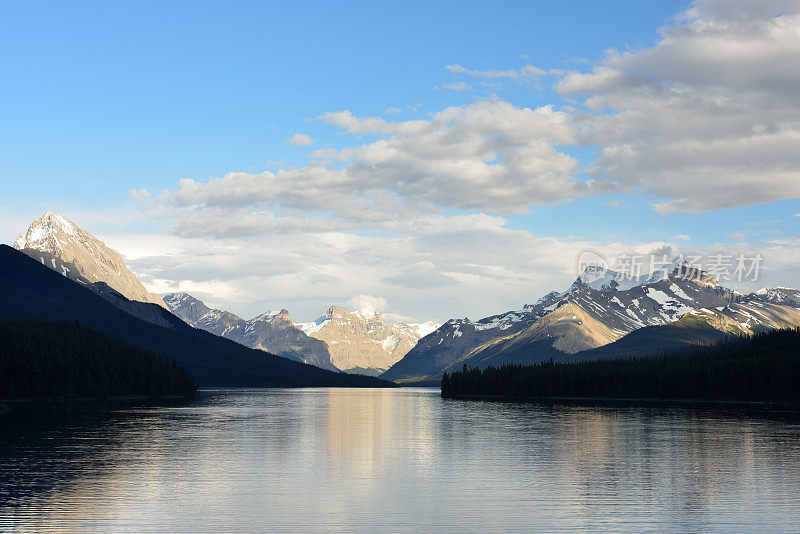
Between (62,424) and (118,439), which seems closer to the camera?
(118,439)

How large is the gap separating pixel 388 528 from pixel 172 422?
113m

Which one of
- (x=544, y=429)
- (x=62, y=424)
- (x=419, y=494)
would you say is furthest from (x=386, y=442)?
(x=62, y=424)

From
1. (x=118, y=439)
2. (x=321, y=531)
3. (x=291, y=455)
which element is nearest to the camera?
(x=321, y=531)

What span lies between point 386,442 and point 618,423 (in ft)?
195

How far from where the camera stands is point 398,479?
78500 millimetres

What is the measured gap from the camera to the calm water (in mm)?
55781

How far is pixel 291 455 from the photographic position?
3890 inches

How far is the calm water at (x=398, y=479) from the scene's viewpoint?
5578 centimetres

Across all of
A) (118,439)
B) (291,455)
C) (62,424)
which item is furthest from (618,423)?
(62,424)

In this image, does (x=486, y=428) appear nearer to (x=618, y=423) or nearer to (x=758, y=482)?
(x=618, y=423)

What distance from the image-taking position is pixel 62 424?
147500mm

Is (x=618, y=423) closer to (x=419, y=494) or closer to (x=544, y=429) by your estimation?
(x=544, y=429)

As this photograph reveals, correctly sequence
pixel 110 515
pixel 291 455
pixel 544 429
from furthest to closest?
pixel 544 429
pixel 291 455
pixel 110 515

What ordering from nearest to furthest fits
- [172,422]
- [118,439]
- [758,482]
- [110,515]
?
[110,515] < [758,482] < [118,439] < [172,422]
